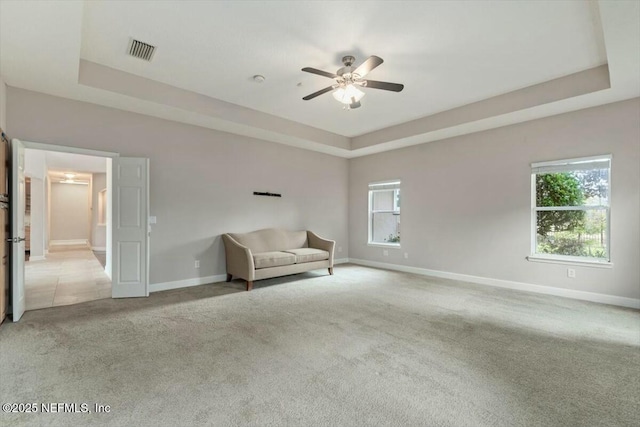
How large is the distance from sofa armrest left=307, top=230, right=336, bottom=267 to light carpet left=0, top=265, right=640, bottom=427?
1.95 metres

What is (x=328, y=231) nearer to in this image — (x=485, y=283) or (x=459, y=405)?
(x=485, y=283)

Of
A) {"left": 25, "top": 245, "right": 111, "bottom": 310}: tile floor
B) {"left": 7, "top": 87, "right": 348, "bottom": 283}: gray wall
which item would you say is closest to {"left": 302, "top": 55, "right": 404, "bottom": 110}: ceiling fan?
{"left": 7, "top": 87, "right": 348, "bottom": 283}: gray wall

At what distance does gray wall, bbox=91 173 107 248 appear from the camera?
10242mm

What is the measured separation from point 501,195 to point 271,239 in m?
4.18

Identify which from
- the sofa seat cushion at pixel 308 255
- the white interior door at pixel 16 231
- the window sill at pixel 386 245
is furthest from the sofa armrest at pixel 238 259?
the window sill at pixel 386 245

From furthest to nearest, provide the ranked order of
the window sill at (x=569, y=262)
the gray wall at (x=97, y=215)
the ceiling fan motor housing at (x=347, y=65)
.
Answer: the gray wall at (x=97, y=215), the window sill at (x=569, y=262), the ceiling fan motor housing at (x=347, y=65)

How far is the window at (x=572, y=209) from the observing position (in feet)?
13.8

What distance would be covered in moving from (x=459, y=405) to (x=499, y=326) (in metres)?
1.72

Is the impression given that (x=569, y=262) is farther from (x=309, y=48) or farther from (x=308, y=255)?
(x=309, y=48)

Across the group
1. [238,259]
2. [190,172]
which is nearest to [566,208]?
[238,259]

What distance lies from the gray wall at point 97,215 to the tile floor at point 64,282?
250 cm

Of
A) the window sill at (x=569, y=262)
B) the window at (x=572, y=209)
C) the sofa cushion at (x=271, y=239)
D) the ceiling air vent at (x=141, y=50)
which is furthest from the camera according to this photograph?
the sofa cushion at (x=271, y=239)

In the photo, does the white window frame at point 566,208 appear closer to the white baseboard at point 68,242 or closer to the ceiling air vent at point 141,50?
the ceiling air vent at point 141,50

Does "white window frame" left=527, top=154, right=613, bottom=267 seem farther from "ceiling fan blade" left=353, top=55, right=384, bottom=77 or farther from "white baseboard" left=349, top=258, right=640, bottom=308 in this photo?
"ceiling fan blade" left=353, top=55, right=384, bottom=77
